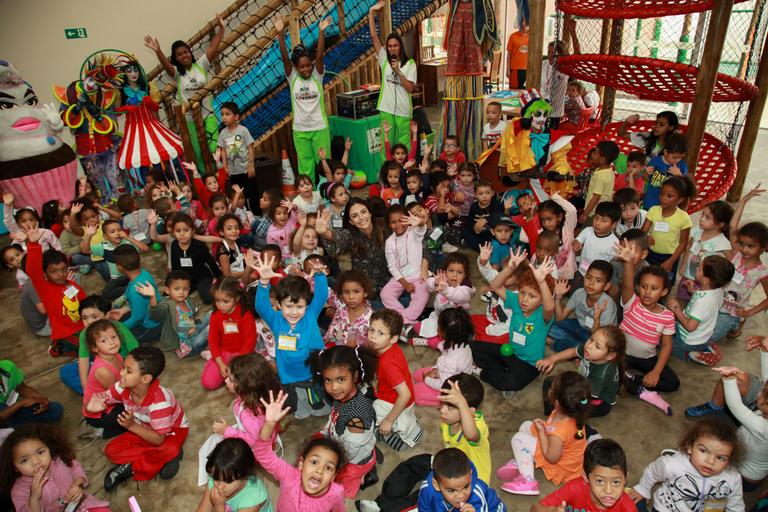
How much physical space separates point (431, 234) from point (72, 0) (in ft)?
18.6

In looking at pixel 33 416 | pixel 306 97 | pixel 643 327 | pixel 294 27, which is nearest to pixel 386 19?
pixel 294 27

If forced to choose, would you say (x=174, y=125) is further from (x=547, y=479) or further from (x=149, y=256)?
(x=547, y=479)

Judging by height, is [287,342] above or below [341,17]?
below

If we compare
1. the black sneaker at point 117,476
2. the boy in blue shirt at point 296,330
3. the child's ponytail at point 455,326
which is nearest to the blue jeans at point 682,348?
the child's ponytail at point 455,326

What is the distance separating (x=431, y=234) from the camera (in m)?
4.12

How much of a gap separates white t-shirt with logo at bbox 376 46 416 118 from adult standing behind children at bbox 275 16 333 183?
0.64 metres

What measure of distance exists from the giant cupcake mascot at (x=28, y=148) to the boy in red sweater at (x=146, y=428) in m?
3.53

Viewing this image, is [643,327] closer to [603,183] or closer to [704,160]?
[603,183]

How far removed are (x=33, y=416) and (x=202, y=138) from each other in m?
3.43

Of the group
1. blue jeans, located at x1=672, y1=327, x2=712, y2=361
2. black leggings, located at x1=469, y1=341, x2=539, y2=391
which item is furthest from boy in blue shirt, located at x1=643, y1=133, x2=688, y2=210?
black leggings, located at x1=469, y1=341, x2=539, y2=391

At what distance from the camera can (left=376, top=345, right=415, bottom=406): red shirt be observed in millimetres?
2457

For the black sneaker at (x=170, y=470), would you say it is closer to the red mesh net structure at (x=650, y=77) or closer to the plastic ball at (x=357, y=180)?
the plastic ball at (x=357, y=180)

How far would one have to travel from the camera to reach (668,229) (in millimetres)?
3475

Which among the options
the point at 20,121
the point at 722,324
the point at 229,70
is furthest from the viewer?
the point at 229,70
